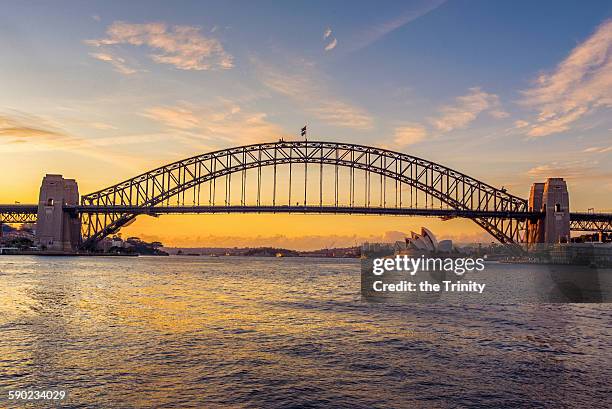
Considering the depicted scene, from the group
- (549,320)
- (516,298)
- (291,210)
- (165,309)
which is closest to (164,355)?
(165,309)

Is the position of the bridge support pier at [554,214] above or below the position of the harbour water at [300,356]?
above

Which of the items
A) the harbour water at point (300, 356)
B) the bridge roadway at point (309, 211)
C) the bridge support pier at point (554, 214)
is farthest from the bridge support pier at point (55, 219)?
the bridge support pier at point (554, 214)

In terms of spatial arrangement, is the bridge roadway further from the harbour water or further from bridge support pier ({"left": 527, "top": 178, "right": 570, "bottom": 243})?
the harbour water

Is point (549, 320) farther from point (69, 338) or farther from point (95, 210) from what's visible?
point (95, 210)

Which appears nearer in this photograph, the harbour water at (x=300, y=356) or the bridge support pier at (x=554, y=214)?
the harbour water at (x=300, y=356)

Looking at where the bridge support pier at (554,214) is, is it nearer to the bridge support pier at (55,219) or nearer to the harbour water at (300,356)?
the harbour water at (300,356)
